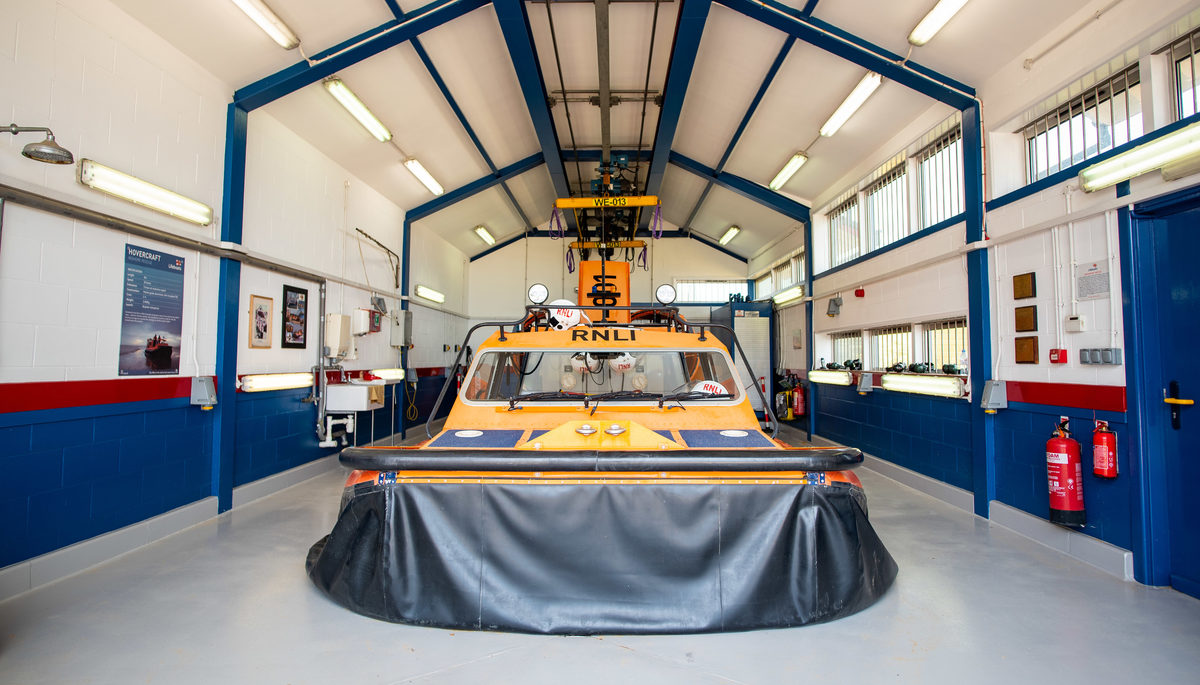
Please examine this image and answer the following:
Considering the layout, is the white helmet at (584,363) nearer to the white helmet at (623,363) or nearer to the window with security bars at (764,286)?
the white helmet at (623,363)

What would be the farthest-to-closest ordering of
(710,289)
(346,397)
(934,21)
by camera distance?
(710,289) → (346,397) → (934,21)

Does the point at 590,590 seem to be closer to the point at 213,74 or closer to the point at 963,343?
the point at 963,343

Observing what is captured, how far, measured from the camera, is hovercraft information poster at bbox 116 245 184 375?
406cm

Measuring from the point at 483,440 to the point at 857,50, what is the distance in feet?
16.9

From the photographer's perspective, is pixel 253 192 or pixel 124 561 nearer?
pixel 124 561

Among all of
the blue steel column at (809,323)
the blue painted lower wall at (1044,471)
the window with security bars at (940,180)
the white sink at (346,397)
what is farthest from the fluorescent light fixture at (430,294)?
the blue painted lower wall at (1044,471)

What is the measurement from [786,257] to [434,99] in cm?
697

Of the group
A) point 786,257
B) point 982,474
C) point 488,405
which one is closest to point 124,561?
point 488,405

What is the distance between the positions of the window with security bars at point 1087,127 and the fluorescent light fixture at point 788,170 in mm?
3136

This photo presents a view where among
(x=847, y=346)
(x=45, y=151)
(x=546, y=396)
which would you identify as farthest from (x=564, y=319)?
(x=847, y=346)

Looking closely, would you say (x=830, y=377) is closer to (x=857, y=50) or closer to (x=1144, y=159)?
(x=857, y=50)

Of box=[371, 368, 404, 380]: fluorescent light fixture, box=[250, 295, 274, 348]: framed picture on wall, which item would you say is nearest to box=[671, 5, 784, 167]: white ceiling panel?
box=[250, 295, 274, 348]: framed picture on wall

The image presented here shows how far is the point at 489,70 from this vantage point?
6.73 metres

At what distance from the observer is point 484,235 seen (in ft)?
39.8
